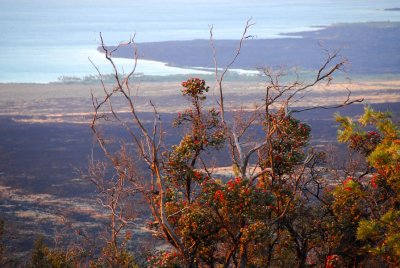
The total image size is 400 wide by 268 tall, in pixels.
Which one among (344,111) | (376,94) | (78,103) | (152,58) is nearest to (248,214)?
(344,111)

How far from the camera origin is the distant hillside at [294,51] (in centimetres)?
7762

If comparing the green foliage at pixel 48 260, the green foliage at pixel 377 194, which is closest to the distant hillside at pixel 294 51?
the green foliage at pixel 377 194

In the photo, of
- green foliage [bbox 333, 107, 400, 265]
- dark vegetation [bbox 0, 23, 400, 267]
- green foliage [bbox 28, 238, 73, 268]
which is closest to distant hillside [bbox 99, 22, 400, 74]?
green foliage [bbox 333, 107, 400, 265]

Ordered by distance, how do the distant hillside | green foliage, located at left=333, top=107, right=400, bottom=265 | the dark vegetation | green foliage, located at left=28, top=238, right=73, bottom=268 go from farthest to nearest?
the distant hillside → green foliage, located at left=28, top=238, right=73, bottom=268 → green foliage, located at left=333, top=107, right=400, bottom=265 → the dark vegetation

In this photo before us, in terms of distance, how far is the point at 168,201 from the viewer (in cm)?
1044

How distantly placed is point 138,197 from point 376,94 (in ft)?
112

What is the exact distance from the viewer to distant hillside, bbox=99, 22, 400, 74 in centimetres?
7762

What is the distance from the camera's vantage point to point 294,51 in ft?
280

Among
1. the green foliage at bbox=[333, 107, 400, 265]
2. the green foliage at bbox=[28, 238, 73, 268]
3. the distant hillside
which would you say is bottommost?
the green foliage at bbox=[28, 238, 73, 268]

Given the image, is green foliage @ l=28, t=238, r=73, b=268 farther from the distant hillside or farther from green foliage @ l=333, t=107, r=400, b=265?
the distant hillside

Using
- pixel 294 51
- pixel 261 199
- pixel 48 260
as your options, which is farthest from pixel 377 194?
pixel 294 51

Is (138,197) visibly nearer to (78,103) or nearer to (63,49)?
(78,103)

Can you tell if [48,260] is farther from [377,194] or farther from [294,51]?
[294,51]

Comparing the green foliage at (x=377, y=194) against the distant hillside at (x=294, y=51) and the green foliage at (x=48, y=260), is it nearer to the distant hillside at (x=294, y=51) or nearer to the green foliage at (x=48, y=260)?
the green foliage at (x=48, y=260)
